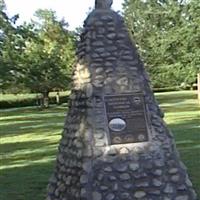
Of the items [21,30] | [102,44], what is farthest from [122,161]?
[21,30]

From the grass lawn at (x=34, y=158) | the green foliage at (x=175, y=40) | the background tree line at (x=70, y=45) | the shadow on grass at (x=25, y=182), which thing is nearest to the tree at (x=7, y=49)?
the background tree line at (x=70, y=45)

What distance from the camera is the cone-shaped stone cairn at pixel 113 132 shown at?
21.9 ft

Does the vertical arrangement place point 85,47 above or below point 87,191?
above

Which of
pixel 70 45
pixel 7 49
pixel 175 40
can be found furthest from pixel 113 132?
pixel 70 45

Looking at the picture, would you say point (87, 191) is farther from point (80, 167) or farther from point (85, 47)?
point (85, 47)

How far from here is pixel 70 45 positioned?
51.0m

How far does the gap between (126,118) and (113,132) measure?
8.7 inches

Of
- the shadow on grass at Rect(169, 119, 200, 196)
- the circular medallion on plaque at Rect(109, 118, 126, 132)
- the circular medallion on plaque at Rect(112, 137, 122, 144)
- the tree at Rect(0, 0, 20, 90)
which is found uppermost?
the tree at Rect(0, 0, 20, 90)

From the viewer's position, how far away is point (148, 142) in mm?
6844

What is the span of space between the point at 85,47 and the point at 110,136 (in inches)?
46.2

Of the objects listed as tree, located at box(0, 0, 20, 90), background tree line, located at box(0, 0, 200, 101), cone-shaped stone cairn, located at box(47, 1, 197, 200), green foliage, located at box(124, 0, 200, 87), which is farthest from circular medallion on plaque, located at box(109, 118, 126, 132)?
green foliage, located at box(124, 0, 200, 87)

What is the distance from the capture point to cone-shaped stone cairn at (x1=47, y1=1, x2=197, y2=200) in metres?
6.68

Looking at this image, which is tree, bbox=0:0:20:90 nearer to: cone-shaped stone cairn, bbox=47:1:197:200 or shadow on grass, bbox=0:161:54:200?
shadow on grass, bbox=0:161:54:200

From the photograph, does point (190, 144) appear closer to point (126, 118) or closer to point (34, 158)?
point (34, 158)
